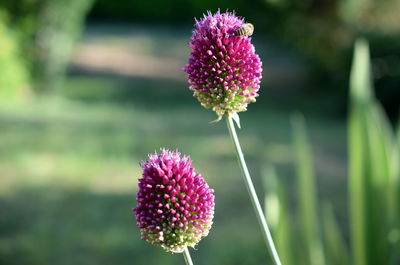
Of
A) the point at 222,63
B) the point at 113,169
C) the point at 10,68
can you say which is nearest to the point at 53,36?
the point at 10,68

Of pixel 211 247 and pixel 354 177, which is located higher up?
pixel 211 247

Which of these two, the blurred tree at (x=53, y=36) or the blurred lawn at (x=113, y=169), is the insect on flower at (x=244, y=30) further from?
the blurred tree at (x=53, y=36)

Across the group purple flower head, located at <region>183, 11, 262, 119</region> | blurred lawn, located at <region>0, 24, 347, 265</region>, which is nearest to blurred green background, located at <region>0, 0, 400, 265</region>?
blurred lawn, located at <region>0, 24, 347, 265</region>

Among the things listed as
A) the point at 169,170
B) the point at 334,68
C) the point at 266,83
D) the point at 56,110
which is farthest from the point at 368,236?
the point at 266,83

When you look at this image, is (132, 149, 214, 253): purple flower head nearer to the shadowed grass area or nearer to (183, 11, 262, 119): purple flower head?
(183, 11, 262, 119): purple flower head

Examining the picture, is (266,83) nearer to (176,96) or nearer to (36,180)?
(176,96)
